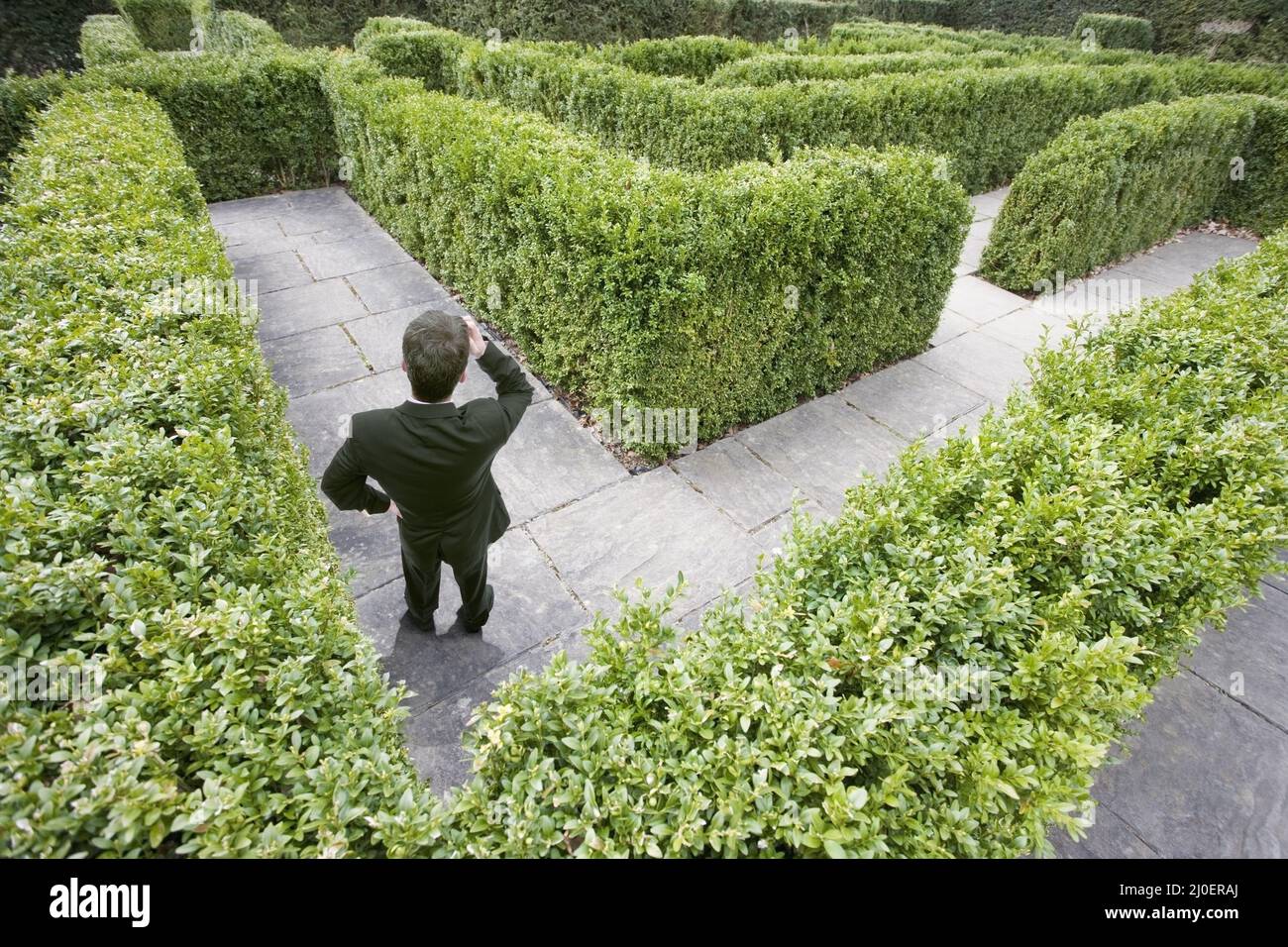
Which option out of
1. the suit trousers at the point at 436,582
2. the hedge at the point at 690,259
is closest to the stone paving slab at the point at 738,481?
the hedge at the point at 690,259

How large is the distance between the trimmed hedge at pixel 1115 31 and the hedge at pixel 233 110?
2841cm

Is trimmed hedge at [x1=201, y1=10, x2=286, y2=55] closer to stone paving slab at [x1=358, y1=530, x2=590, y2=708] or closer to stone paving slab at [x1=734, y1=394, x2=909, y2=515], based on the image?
stone paving slab at [x1=734, y1=394, x2=909, y2=515]

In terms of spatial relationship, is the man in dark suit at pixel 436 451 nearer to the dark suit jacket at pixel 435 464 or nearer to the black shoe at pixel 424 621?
the dark suit jacket at pixel 435 464

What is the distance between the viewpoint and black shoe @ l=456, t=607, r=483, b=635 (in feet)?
12.6

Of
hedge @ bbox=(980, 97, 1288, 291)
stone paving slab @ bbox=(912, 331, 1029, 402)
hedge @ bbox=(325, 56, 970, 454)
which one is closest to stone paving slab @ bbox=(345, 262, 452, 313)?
hedge @ bbox=(325, 56, 970, 454)

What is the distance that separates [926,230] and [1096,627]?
4.86 metres

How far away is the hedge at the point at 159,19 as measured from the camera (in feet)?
57.3

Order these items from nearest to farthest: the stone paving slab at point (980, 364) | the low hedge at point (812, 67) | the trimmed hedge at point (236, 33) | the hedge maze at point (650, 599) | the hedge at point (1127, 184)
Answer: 1. the hedge maze at point (650, 599)
2. the stone paving slab at point (980, 364)
3. the hedge at point (1127, 184)
4. the low hedge at point (812, 67)
5. the trimmed hedge at point (236, 33)

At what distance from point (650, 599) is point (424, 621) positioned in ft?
4.75

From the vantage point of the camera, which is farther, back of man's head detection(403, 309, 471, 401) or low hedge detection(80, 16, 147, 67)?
low hedge detection(80, 16, 147, 67)

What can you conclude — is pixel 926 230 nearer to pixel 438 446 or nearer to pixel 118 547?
pixel 438 446

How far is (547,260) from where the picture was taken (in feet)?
17.5

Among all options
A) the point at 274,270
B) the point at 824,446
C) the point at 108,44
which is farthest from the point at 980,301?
the point at 108,44

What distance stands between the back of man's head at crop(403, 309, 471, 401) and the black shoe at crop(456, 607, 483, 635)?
5.29ft
